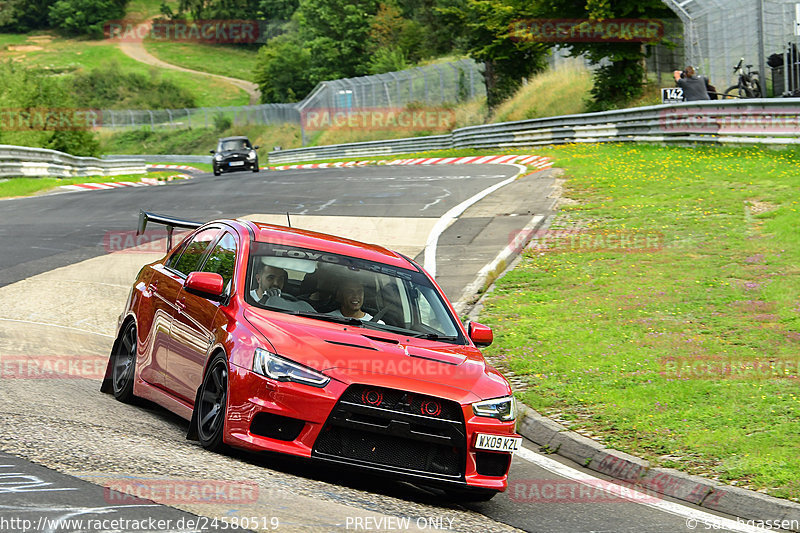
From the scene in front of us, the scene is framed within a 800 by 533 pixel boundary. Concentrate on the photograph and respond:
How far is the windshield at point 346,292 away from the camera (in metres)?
7.43

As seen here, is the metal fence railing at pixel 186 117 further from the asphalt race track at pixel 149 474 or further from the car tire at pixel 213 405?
the car tire at pixel 213 405

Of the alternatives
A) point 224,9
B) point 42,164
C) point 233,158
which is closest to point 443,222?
point 42,164

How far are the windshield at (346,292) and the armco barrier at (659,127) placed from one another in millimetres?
17715

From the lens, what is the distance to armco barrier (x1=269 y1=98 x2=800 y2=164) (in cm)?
2430

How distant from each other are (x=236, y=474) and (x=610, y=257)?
33.8ft

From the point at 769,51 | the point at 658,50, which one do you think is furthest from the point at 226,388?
the point at 658,50

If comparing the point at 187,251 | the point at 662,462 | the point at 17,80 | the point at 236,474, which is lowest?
the point at 662,462

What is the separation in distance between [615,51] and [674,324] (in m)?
29.4

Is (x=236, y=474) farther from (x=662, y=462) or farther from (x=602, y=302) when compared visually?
(x=602, y=302)

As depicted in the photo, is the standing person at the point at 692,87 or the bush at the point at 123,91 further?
the bush at the point at 123,91

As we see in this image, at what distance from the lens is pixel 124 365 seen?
8758mm

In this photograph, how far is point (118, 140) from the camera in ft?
327

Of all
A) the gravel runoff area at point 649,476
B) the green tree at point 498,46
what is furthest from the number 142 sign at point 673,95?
the gravel runoff area at point 649,476

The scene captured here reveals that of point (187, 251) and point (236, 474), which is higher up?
point (187, 251)
